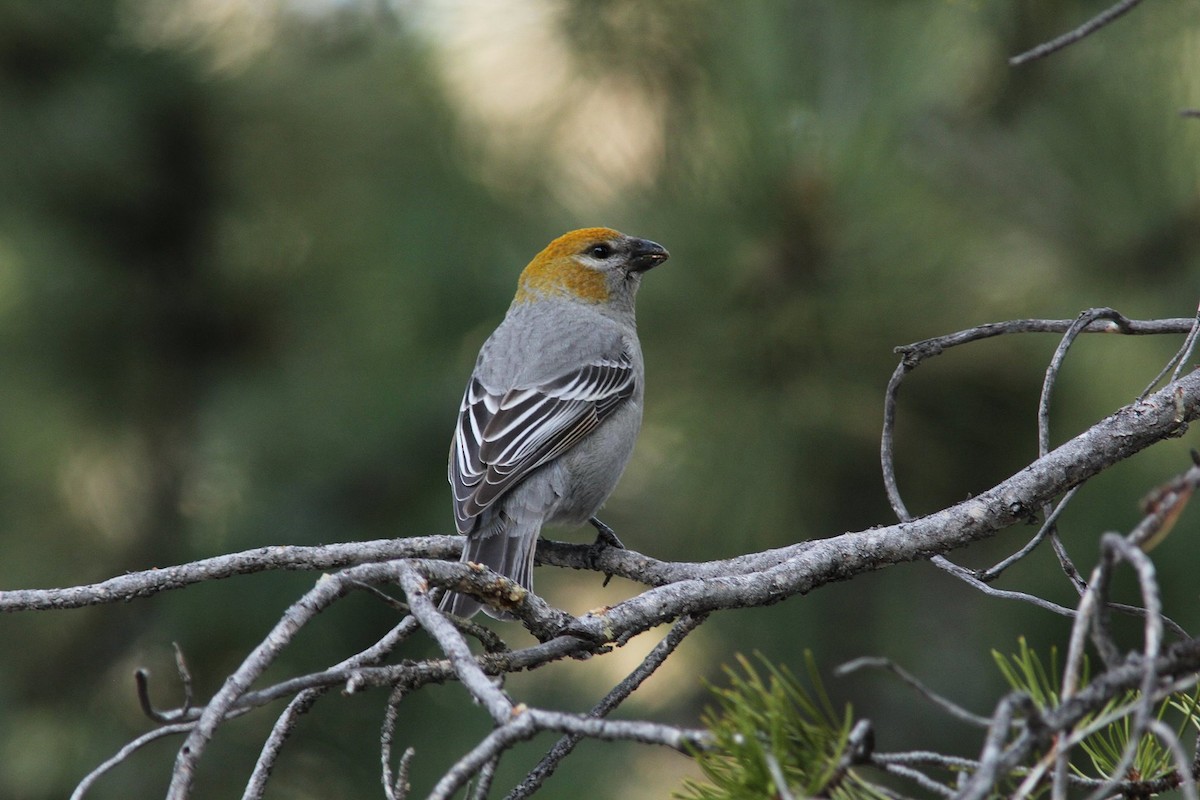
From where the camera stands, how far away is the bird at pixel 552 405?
3912mm

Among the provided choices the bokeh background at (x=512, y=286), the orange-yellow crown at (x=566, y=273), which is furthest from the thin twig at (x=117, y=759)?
the orange-yellow crown at (x=566, y=273)

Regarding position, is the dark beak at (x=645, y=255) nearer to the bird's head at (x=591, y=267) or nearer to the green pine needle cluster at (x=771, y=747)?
the bird's head at (x=591, y=267)

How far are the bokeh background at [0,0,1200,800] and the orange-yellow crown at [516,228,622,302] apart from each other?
6.9 inches

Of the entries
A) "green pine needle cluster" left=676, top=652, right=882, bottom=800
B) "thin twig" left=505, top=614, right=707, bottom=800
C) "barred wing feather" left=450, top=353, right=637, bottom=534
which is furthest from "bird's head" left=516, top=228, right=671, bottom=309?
"green pine needle cluster" left=676, top=652, right=882, bottom=800

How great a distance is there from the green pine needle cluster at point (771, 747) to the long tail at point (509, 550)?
87.3 inches

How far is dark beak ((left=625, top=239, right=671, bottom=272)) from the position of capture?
4746 millimetres

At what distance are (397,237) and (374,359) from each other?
654 millimetres

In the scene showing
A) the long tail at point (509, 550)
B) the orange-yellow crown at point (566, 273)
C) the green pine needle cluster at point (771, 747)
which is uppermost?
the orange-yellow crown at point (566, 273)

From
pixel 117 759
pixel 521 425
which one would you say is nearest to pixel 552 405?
pixel 521 425

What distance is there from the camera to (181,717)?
6.00ft

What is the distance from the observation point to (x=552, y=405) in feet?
14.4

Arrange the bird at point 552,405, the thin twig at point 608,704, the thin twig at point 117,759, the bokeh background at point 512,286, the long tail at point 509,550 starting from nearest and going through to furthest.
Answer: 1. the thin twig at point 117,759
2. the thin twig at point 608,704
3. the long tail at point 509,550
4. the bird at point 552,405
5. the bokeh background at point 512,286

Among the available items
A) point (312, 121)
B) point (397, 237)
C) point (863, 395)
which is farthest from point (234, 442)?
point (863, 395)

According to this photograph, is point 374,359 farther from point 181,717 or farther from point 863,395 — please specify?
point 181,717
